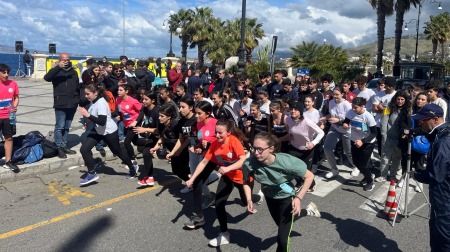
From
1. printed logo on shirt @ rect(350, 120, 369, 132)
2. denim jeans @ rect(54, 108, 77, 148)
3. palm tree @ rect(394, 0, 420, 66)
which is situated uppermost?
palm tree @ rect(394, 0, 420, 66)

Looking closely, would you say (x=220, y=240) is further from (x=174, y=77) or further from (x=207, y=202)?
(x=174, y=77)

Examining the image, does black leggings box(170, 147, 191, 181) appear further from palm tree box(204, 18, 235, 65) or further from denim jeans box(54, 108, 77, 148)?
palm tree box(204, 18, 235, 65)

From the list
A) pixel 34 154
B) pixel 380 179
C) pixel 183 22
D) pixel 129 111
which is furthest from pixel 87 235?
pixel 183 22

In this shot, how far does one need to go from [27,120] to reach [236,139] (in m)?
8.71

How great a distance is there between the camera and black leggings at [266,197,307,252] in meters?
3.64

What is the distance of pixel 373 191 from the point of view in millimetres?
6418

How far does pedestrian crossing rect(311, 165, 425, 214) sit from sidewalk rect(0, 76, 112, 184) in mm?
4465

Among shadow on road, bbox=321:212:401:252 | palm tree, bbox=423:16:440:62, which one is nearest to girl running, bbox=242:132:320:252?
shadow on road, bbox=321:212:401:252

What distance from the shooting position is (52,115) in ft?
39.7

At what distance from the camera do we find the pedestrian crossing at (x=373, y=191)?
18.7 feet

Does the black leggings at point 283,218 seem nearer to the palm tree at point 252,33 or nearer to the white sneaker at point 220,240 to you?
the white sneaker at point 220,240

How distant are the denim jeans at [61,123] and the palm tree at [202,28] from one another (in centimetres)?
3168

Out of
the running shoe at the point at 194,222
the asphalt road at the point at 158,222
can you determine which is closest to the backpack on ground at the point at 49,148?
the asphalt road at the point at 158,222

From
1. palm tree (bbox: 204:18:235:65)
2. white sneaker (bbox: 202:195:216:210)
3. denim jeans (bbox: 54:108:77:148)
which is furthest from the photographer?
palm tree (bbox: 204:18:235:65)
